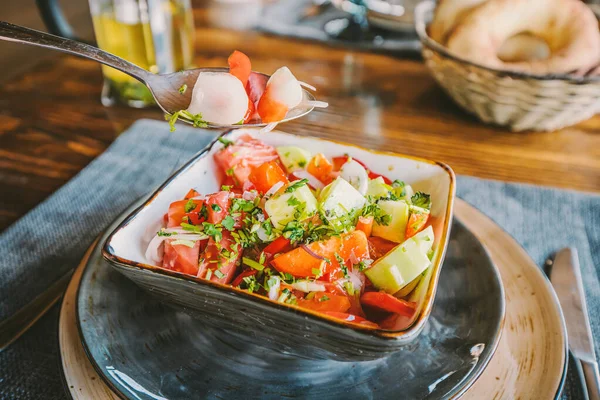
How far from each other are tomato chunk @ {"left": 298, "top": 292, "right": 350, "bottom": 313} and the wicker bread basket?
123cm

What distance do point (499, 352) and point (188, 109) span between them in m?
0.87

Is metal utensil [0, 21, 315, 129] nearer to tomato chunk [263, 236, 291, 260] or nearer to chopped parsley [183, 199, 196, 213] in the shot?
chopped parsley [183, 199, 196, 213]

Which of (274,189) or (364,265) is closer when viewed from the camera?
(364,265)

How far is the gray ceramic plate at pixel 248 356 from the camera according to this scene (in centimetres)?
88

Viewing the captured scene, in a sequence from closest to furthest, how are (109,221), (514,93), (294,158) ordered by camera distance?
(294,158), (109,221), (514,93)

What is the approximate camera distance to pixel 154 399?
0.84m

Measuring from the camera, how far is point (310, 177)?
3.95 ft

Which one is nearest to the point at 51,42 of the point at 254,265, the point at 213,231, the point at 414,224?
the point at 213,231

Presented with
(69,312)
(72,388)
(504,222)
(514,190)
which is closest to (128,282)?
(69,312)

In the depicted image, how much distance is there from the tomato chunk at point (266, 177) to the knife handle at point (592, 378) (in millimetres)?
750

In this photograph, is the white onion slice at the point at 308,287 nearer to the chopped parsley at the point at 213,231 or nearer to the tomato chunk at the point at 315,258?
the tomato chunk at the point at 315,258

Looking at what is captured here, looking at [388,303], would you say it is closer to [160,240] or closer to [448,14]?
[160,240]

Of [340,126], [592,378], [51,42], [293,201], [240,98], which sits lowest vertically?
[340,126]

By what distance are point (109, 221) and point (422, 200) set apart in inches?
35.9
